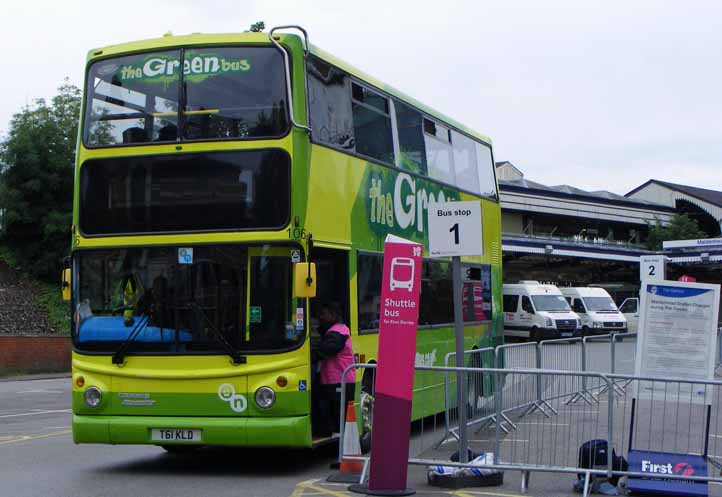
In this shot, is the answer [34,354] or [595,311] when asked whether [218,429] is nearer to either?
[34,354]

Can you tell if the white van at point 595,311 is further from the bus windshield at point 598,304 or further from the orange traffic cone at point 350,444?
the orange traffic cone at point 350,444

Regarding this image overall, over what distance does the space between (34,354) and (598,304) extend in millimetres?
25637

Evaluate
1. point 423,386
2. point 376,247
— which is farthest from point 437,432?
point 376,247

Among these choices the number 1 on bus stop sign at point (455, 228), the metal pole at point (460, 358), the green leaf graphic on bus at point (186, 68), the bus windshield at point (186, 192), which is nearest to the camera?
the metal pole at point (460, 358)

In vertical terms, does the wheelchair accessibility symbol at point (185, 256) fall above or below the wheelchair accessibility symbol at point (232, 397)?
above

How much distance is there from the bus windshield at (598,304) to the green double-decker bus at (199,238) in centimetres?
3751

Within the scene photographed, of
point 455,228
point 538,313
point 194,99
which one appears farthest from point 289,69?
point 538,313

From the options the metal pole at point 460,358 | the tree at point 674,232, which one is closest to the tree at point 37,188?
the metal pole at point 460,358

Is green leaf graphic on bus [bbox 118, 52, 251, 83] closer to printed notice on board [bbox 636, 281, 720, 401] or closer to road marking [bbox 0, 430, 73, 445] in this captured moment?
printed notice on board [bbox 636, 281, 720, 401]

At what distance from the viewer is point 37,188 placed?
1551 inches

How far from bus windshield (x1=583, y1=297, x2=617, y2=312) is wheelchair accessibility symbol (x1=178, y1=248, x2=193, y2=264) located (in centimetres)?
3854

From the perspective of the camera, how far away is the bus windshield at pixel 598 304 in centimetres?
4722

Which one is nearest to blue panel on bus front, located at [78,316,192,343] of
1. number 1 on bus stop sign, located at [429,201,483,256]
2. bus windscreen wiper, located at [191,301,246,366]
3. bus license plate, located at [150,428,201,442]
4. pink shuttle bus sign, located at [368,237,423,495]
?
bus windscreen wiper, located at [191,301,246,366]

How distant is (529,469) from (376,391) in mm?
1705
